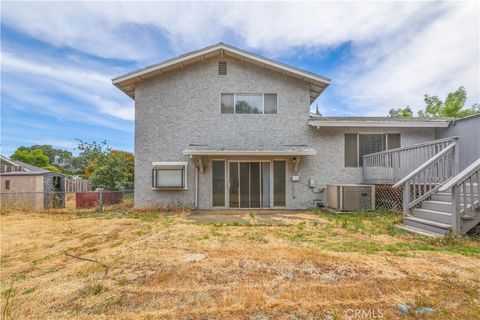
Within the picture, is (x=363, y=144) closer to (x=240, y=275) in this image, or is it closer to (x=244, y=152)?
(x=244, y=152)

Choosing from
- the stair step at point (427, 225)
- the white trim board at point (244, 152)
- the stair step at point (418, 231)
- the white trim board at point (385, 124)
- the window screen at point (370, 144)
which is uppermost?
the white trim board at point (385, 124)

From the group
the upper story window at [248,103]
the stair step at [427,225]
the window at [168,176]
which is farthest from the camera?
the upper story window at [248,103]

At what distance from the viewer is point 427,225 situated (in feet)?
19.5

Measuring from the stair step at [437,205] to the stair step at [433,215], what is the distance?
14cm

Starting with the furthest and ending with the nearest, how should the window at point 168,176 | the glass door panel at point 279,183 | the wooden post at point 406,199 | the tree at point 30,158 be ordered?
the tree at point 30,158, the glass door panel at point 279,183, the window at point 168,176, the wooden post at point 406,199

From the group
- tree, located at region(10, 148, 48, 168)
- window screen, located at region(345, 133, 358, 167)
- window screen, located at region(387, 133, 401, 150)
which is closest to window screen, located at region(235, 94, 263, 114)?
window screen, located at region(345, 133, 358, 167)

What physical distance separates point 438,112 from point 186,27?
96.7 ft

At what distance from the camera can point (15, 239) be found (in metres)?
5.96

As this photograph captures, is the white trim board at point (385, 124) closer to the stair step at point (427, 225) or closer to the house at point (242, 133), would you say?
the house at point (242, 133)

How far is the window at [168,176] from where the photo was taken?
10.8 m

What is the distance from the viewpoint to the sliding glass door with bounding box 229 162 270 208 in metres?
11.0

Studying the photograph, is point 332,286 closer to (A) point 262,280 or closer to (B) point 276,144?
(A) point 262,280

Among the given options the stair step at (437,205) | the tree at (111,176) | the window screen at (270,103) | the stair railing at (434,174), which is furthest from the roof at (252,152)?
the tree at (111,176)

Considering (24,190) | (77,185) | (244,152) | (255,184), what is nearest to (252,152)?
(244,152)
